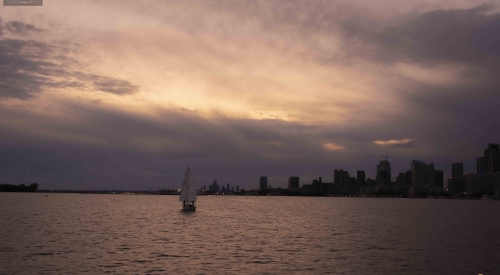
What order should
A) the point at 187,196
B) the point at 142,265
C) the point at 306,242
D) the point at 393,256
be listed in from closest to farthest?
the point at 142,265, the point at 393,256, the point at 306,242, the point at 187,196

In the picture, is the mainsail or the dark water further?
the mainsail

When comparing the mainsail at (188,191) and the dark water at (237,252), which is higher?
the mainsail at (188,191)

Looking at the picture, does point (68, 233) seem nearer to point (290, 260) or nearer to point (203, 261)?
point (203, 261)

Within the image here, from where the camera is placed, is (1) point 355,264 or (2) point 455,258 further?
(2) point 455,258

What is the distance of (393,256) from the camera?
55750mm

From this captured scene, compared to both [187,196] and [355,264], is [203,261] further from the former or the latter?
[187,196]

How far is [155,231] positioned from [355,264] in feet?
145

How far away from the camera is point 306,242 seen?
223 ft

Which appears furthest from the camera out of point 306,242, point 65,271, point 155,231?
point 155,231

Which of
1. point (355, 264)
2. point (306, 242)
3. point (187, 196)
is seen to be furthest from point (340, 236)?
point (187, 196)

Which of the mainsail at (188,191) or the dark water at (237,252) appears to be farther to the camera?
the mainsail at (188,191)

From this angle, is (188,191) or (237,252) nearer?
(237,252)

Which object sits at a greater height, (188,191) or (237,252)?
(188,191)

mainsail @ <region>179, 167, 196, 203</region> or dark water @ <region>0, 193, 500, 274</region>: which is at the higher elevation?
mainsail @ <region>179, 167, 196, 203</region>
